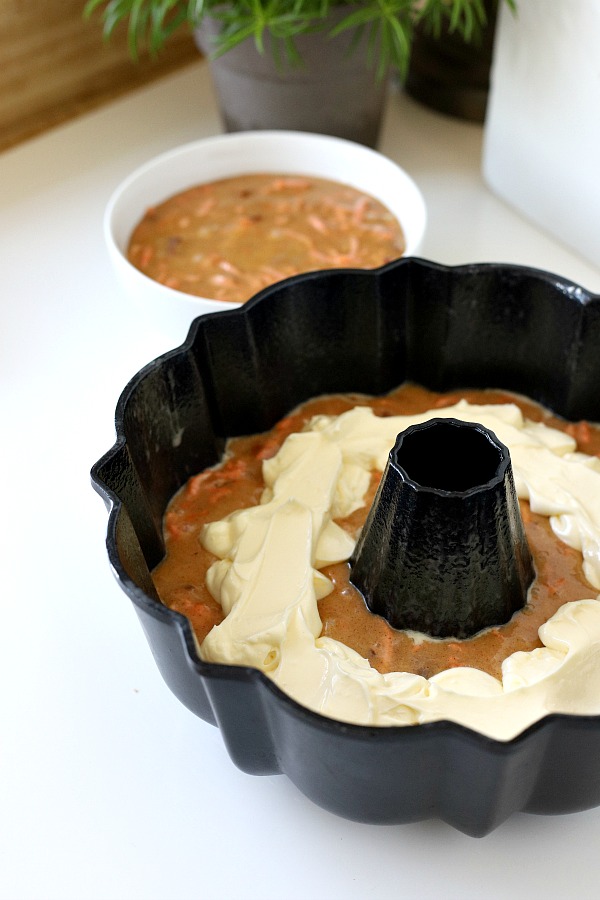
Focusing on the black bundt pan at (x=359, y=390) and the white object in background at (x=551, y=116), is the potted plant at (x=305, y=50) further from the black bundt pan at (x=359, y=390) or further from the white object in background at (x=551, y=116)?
the black bundt pan at (x=359, y=390)

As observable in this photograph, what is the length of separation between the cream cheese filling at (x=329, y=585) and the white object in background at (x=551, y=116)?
1.03 ft

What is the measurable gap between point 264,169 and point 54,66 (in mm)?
294

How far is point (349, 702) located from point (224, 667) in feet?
0.28

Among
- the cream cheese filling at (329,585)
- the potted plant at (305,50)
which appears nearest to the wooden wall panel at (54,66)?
the potted plant at (305,50)

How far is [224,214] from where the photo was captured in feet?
3.28

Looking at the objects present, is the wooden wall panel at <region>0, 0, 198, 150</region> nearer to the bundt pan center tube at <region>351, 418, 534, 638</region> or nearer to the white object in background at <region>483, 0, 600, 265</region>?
the white object in background at <region>483, 0, 600, 265</region>

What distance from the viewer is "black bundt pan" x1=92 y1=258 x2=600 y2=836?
492 mm

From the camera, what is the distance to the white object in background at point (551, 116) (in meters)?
0.90

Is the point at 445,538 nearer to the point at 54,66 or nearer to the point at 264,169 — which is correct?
the point at 264,169

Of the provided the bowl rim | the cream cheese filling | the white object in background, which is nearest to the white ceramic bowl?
the bowl rim

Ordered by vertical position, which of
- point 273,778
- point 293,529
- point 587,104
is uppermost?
point 587,104

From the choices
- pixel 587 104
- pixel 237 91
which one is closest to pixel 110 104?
pixel 237 91

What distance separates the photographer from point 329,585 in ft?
2.12

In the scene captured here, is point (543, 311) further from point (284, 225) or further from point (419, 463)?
point (284, 225)
